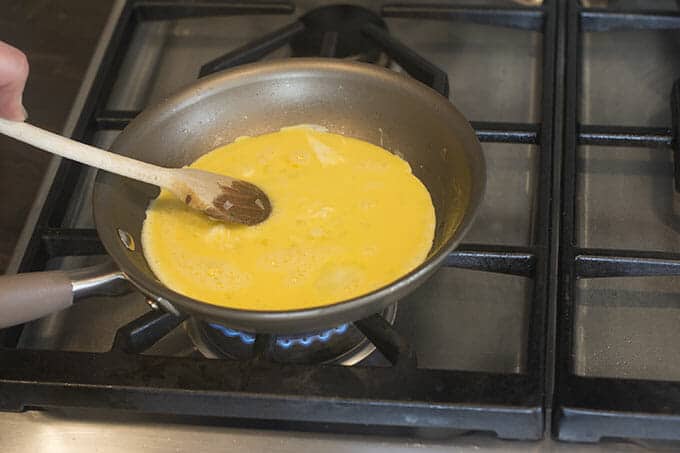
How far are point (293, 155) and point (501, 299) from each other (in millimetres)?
241

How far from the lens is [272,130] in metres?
0.86

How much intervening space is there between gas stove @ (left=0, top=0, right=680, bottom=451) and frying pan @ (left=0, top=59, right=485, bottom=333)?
42 mm

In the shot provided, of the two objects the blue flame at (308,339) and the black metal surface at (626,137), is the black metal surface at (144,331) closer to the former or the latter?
the blue flame at (308,339)

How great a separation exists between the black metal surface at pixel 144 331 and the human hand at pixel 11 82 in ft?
0.65

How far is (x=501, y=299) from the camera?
74 cm

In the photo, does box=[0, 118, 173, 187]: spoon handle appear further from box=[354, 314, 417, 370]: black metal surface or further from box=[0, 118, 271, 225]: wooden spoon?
box=[354, 314, 417, 370]: black metal surface

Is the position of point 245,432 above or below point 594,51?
below

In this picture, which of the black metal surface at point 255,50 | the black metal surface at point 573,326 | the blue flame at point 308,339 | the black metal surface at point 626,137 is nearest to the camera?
the black metal surface at point 573,326

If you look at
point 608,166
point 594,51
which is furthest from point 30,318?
point 594,51

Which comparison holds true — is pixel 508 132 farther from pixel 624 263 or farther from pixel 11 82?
pixel 11 82

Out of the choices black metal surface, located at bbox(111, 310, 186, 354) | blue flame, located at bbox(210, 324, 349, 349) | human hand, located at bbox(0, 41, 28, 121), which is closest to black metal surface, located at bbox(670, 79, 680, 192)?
blue flame, located at bbox(210, 324, 349, 349)

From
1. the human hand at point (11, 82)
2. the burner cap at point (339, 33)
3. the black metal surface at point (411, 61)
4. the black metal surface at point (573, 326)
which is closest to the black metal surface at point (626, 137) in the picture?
the black metal surface at point (573, 326)

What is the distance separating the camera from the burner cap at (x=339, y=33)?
37.5 inches

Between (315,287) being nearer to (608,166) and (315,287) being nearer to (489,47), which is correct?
(608,166)
